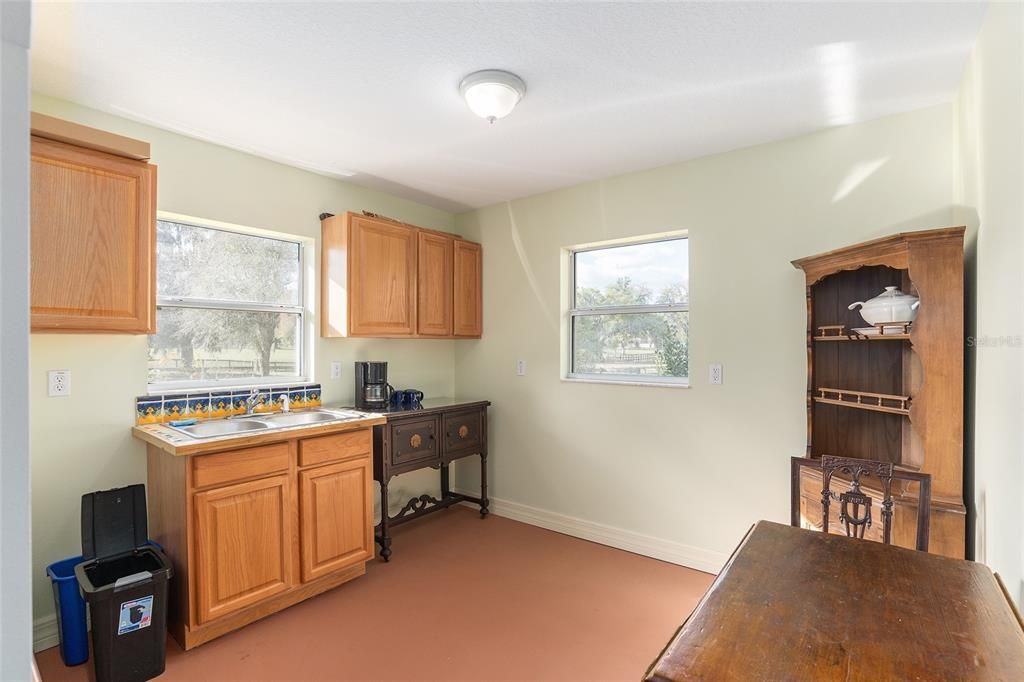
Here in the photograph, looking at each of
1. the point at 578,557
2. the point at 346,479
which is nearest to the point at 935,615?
the point at 578,557

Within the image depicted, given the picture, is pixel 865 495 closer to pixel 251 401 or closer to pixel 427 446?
pixel 427 446

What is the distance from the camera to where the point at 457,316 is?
160 inches

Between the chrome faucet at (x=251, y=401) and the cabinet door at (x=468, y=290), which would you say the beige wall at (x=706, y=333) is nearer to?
the cabinet door at (x=468, y=290)

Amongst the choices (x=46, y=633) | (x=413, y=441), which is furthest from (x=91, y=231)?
(x=413, y=441)

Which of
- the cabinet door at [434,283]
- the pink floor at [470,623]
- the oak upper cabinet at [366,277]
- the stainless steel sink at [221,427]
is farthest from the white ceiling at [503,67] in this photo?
the pink floor at [470,623]

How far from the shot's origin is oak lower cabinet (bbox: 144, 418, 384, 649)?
2.25 metres

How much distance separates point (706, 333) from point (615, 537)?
1496 mm

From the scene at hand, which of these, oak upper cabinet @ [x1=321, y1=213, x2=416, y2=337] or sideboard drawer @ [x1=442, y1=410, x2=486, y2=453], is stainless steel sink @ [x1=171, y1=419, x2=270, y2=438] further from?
sideboard drawer @ [x1=442, y1=410, x2=486, y2=453]

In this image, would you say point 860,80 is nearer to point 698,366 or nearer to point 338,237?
point 698,366

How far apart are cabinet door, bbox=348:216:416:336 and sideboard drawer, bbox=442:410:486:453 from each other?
71 centimetres

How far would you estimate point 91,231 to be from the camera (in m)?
2.15

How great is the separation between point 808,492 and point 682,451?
0.85 meters

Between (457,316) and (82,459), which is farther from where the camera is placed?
(457,316)

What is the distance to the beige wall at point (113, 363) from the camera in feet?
7.59
